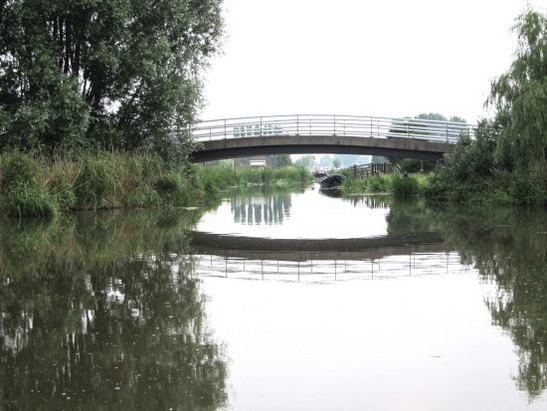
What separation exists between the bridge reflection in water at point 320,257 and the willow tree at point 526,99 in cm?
1143

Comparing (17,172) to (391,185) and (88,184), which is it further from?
(391,185)

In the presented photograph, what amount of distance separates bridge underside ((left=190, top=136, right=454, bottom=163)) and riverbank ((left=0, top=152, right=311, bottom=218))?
6.41 metres

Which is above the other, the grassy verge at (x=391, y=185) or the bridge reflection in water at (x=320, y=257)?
the grassy verge at (x=391, y=185)

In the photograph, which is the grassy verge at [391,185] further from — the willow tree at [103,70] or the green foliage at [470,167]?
the willow tree at [103,70]

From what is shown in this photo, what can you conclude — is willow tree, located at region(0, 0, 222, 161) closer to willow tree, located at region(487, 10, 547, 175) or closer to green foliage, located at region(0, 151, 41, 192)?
green foliage, located at region(0, 151, 41, 192)

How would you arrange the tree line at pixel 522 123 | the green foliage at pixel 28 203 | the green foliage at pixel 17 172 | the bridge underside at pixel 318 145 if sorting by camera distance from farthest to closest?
1. the bridge underside at pixel 318 145
2. the tree line at pixel 522 123
3. the green foliage at pixel 17 172
4. the green foliage at pixel 28 203

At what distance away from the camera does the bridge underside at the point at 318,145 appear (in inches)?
1401

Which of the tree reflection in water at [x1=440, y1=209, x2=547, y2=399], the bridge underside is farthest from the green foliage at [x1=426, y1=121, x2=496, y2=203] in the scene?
the tree reflection in water at [x1=440, y1=209, x2=547, y2=399]

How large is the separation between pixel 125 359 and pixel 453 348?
238 cm

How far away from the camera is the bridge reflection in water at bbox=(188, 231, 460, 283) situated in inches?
349

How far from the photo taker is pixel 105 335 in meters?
5.31

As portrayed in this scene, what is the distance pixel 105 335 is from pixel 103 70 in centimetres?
2096

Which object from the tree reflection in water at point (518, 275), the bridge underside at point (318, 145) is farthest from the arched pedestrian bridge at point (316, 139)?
the tree reflection in water at point (518, 275)

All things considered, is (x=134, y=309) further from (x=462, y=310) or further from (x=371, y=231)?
(x=371, y=231)
